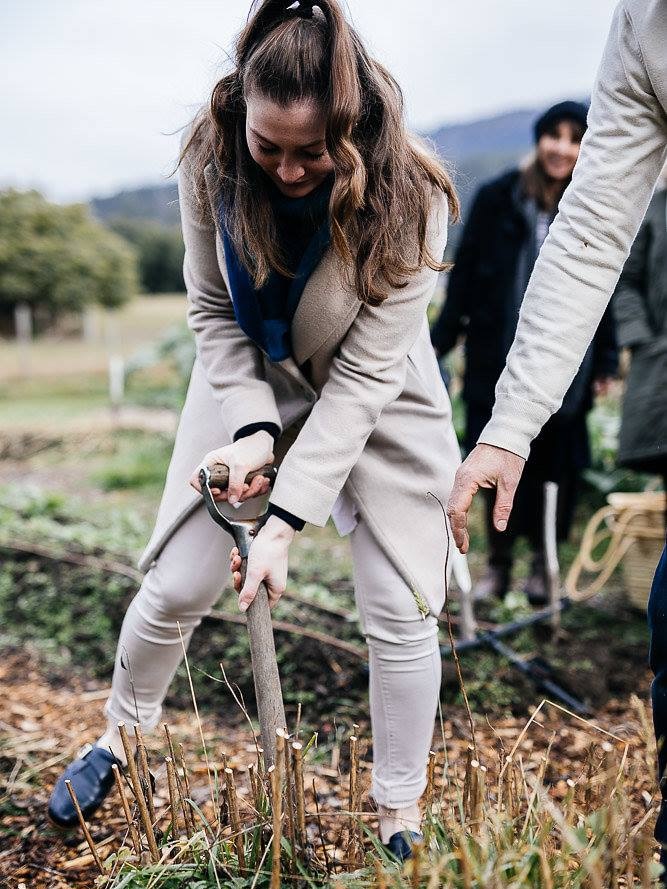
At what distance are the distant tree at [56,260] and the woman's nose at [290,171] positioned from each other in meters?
24.3

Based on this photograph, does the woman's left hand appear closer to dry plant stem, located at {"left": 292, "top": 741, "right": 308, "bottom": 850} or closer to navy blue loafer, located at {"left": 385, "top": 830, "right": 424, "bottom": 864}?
dry plant stem, located at {"left": 292, "top": 741, "right": 308, "bottom": 850}

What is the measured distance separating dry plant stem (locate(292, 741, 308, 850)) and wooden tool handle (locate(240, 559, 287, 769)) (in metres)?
0.07

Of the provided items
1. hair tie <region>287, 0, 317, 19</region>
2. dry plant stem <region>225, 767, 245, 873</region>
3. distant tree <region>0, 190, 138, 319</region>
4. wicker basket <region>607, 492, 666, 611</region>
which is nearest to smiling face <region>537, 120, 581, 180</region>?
wicker basket <region>607, 492, 666, 611</region>

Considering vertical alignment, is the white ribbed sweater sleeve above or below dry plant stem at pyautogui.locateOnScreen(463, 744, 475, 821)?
above

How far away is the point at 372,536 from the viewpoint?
1.89 m

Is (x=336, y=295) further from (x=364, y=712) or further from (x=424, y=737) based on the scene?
(x=364, y=712)

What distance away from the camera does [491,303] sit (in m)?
3.69

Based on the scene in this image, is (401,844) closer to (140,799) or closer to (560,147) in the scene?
(140,799)

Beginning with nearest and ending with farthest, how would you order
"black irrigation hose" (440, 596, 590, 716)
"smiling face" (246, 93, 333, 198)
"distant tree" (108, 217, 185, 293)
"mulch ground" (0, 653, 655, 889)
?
"smiling face" (246, 93, 333, 198) < "mulch ground" (0, 653, 655, 889) < "black irrigation hose" (440, 596, 590, 716) < "distant tree" (108, 217, 185, 293)

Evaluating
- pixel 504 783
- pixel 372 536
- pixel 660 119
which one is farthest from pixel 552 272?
pixel 504 783

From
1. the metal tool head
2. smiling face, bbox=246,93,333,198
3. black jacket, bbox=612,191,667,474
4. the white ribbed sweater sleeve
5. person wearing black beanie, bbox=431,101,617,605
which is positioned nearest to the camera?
the white ribbed sweater sleeve

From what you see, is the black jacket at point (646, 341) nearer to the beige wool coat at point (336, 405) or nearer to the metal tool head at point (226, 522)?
the beige wool coat at point (336, 405)

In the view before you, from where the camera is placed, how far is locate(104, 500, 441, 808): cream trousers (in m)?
1.85

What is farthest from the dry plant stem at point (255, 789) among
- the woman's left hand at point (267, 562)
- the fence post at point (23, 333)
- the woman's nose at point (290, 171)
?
the fence post at point (23, 333)
